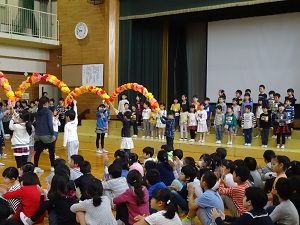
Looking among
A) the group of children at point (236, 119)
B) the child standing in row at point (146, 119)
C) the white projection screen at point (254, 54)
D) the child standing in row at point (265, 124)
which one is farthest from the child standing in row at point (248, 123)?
the child standing in row at point (146, 119)

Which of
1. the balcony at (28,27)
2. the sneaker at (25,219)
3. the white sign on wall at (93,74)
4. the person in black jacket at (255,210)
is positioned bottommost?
the sneaker at (25,219)

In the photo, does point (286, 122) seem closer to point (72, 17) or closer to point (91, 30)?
point (91, 30)

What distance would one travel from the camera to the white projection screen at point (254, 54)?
11570mm

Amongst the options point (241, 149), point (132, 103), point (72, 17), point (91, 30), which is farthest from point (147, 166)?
point (72, 17)

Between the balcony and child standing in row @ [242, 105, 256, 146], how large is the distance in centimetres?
821

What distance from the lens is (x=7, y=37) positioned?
509 inches

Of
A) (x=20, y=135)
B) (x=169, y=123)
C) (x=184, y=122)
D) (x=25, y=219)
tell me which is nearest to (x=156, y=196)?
(x=25, y=219)

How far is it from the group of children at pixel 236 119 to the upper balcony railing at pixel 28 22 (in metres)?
5.50

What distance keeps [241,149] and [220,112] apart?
1183mm

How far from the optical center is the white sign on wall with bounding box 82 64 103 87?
1316 cm

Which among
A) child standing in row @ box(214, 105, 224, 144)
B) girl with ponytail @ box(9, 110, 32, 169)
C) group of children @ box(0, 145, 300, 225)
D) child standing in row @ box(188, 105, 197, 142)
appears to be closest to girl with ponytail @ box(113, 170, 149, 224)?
group of children @ box(0, 145, 300, 225)

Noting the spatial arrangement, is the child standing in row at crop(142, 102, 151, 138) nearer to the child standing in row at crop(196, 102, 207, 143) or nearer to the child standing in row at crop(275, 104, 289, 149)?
the child standing in row at crop(196, 102, 207, 143)

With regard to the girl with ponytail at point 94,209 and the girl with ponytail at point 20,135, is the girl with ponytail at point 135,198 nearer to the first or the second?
the girl with ponytail at point 94,209

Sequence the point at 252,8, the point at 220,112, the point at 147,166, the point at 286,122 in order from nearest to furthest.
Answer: the point at 147,166 → the point at 286,122 → the point at 220,112 → the point at 252,8
